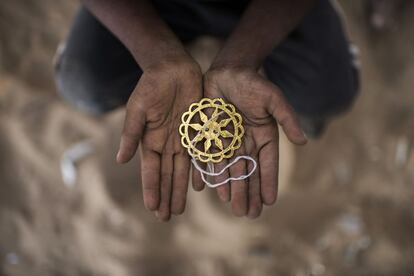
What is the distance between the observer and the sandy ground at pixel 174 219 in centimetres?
170

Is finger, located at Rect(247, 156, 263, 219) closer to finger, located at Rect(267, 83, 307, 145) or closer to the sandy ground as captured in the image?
finger, located at Rect(267, 83, 307, 145)

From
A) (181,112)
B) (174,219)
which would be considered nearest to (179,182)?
(181,112)

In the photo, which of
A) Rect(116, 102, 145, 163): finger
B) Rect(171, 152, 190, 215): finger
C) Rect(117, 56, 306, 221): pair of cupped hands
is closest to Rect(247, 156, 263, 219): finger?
Rect(117, 56, 306, 221): pair of cupped hands

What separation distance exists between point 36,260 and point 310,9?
47.8 inches

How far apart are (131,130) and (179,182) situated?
140 mm

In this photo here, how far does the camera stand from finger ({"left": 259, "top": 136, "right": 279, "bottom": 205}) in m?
1.00

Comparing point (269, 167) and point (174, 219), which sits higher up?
point (269, 167)

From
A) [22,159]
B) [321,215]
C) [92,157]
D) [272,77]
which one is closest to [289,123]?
[272,77]

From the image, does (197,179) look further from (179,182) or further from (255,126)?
(255,126)

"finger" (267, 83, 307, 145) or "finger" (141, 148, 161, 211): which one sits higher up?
"finger" (267, 83, 307, 145)

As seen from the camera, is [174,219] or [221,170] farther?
[174,219]

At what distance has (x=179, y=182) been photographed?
101 cm

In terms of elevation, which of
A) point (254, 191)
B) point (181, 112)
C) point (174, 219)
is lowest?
point (174, 219)

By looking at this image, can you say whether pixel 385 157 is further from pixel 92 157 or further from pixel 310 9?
pixel 92 157
